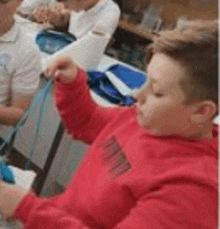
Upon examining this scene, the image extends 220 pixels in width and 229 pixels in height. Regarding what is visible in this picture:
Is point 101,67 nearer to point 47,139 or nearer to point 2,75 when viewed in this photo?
point 47,139

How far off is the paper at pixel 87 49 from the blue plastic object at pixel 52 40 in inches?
7.0

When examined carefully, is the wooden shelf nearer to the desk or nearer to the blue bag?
the desk

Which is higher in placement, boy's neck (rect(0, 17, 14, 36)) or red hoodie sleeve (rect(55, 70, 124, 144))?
boy's neck (rect(0, 17, 14, 36))

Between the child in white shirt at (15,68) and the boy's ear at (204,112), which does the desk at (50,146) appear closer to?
the child in white shirt at (15,68)

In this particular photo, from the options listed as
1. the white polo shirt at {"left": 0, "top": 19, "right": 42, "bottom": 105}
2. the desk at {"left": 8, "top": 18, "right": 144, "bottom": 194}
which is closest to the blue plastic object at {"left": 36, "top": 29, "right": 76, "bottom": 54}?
the desk at {"left": 8, "top": 18, "right": 144, "bottom": 194}

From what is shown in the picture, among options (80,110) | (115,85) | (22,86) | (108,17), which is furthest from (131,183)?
(108,17)

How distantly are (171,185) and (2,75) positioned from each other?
0.77m

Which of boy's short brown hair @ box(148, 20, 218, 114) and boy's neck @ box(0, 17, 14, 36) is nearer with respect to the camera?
boy's short brown hair @ box(148, 20, 218, 114)

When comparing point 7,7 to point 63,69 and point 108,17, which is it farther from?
point 108,17

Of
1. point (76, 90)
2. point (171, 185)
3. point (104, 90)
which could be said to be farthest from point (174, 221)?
point (104, 90)

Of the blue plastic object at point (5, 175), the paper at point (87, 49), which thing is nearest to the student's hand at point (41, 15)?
the paper at point (87, 49)

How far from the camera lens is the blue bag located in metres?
1.51

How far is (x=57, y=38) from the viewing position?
5.74 feet

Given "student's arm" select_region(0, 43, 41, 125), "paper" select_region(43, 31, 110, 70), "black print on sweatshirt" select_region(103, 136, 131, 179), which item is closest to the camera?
"black print on sweatshirt" select_region(103, 136, 131, 179)
